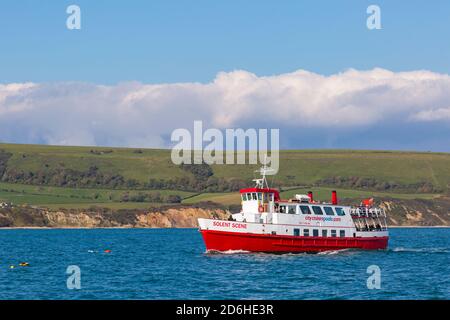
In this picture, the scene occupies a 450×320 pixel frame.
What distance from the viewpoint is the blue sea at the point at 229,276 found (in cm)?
5341

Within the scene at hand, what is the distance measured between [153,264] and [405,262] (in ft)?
87.3

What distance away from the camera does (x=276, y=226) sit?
81.1 metres

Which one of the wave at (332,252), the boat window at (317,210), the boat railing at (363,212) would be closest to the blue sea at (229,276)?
the wave at (332,252)

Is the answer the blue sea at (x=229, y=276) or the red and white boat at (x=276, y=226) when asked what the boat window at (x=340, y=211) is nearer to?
the red and white boat at (x=276, y=226)

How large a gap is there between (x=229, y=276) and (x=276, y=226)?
19493 millimetres

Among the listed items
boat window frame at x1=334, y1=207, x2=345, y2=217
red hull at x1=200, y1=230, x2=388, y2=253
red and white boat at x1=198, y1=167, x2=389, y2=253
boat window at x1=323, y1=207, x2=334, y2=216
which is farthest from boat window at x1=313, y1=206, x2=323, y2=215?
red hull at x1=200, y1=230, x2=388, y2=253

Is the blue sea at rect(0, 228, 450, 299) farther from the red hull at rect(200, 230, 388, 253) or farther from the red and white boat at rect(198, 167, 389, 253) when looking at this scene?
the red and white boat at rect(198, 167, 389, 253)

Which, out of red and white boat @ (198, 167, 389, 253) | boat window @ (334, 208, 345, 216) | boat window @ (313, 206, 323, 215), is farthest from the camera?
boat window @ (334, 208, 345, 216)

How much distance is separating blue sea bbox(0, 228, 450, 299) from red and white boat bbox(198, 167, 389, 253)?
145cm

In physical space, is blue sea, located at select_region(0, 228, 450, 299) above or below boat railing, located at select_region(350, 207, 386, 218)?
below

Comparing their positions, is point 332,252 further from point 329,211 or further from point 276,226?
point 276,226

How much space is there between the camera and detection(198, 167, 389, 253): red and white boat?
80.2 m
